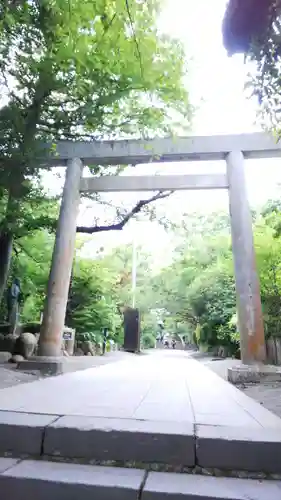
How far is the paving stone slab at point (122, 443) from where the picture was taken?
6.01ft

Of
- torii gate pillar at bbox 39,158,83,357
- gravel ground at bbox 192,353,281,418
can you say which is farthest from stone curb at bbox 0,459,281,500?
torii gate pillar at bbox 39,158,83,357

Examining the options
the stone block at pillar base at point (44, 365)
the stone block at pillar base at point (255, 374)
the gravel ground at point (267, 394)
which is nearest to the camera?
the gravel ground at point (267, 394)

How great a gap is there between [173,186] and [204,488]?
696cm

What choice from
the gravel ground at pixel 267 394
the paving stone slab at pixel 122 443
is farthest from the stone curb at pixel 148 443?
the gravel ground at pixel 267 394

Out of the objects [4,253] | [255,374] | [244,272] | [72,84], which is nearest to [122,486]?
[255,374]

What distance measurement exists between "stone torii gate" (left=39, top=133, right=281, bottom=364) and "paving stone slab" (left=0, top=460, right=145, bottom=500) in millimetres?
4771

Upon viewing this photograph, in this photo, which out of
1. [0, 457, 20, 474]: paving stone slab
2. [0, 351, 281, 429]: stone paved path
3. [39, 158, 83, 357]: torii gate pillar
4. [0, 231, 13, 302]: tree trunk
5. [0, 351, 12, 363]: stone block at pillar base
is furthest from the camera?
[0, 351, 12, 363]: stone block at pillar base

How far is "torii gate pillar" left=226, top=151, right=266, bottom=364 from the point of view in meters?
6.05

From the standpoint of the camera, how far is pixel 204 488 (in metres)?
1.56

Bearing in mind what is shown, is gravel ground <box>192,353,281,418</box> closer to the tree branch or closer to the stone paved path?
the stone paved path

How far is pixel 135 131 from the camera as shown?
736 centimetres

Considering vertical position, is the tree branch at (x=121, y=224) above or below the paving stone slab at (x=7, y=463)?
above

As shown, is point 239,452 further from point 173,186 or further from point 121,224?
point 121,224

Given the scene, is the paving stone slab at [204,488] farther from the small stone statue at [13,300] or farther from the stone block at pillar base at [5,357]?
the small stone statue at [13,300]
